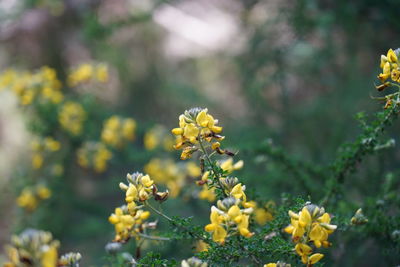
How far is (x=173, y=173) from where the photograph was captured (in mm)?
2459

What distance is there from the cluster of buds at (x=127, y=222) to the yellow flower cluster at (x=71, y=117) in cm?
163

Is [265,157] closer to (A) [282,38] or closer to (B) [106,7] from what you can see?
(A) [282,38]

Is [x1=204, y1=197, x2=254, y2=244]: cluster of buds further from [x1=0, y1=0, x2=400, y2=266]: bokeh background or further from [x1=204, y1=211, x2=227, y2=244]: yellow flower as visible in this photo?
[x1=0, y1=0, x2=400, y2=266]: bokeh background

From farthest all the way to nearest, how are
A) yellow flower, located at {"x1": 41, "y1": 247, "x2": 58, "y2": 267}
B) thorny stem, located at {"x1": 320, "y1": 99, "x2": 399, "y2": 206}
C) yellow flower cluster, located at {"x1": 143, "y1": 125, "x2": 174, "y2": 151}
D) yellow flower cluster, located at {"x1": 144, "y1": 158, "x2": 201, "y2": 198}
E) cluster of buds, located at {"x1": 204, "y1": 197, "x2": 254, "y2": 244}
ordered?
yellow flower cluster, located at {"x1": 143, "y1": 125, "x2": 174, "y2": 151}
yellow flower cluster, located at {"x1": 144, "y1": 158, "x2": 201, "y2": 198}
thorny stem, located at {"x1": 320, "y1": 99, "x2": 399, "y2": 206}
cluster of buds, located at {"x1": 204, "y1": 197, "x2": 254, "y2": 244}
yellow flower, located at {"x1": 41, "y1": 247, "x2": 58, "y2": 267}

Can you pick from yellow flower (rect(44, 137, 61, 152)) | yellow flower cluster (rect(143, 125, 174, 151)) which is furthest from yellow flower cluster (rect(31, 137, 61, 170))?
yellow flower cluster (rect(143, 125, 174, 151))

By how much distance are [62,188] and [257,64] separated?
187cm

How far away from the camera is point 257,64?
3246 millimetres

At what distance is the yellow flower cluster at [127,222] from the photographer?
4.26ft

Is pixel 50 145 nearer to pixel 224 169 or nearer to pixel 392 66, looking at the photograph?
pixel 224 169

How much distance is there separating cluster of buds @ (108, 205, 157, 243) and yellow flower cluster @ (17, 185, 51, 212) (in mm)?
1636

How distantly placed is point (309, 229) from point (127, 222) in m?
0.59

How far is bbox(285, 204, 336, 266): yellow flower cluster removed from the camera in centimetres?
107

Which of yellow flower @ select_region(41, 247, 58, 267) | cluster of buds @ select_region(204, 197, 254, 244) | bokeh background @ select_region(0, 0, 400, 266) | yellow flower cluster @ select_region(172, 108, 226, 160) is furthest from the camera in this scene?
bokeh background @ select_region(0, 0, 400, 266)

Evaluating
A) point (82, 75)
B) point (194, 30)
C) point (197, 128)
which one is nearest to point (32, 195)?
point (82, 75)
